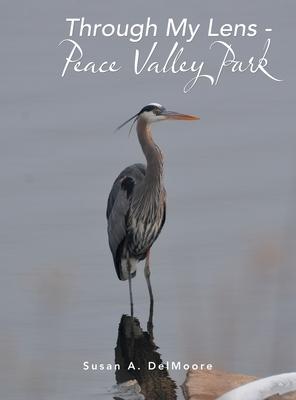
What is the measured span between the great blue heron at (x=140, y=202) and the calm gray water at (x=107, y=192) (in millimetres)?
210

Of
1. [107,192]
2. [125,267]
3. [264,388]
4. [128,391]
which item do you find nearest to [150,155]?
[125,267]

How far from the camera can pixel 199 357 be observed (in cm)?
674

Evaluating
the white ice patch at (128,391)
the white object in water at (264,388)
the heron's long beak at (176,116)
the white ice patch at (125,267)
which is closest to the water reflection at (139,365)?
the white ice patch at (128,391)

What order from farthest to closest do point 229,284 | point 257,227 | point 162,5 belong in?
point 162,5 → point 257,227 → point 229,284

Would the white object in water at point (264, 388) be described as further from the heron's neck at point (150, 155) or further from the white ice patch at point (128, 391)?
Result: the heron's neck at point (150, 155)

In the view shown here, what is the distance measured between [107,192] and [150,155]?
1.60 meters

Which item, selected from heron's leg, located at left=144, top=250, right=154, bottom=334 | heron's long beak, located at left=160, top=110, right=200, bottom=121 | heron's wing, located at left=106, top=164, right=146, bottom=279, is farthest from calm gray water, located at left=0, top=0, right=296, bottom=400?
heron's long beak, located at left=160, top=110, right=200, bottom=121

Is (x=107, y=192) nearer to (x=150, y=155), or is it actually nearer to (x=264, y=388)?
(x=150, y=155)

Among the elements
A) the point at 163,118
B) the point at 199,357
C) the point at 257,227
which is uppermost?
the point at 163,118

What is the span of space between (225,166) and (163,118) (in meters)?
2.16

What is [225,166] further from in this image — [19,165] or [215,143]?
[19,165]

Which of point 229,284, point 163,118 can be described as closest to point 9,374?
point 229,284

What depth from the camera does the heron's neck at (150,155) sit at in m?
10.2

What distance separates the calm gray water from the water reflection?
0.07 meters
